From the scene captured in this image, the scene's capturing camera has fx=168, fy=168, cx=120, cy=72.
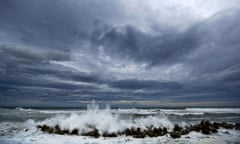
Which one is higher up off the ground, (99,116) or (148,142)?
(99,116)

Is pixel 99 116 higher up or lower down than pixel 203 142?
higher up

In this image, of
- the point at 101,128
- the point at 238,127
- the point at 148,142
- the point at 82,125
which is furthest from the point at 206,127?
the point at 82,125

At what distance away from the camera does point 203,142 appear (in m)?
8.80

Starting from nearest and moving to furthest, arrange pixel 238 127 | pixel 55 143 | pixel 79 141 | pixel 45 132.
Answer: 1. pixel 55 143
2. pixel 79 141
3. pixel 45 132
4. pixel 238 127

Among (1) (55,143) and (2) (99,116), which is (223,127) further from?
(1) (55,143)

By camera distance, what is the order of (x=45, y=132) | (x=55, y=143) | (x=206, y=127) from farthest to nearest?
(x=206, y=127), (x=45, y=132), (x=55, y=143)

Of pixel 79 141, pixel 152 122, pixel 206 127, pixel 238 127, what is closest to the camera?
pixel 79 141

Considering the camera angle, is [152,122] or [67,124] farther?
[152,122]

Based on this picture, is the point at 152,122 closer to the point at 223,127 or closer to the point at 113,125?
the point at 113,125

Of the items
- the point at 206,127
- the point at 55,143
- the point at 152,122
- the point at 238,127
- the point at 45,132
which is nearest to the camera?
the point at 55,143

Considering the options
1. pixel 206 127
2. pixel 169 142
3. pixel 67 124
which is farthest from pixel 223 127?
pixel 67 124

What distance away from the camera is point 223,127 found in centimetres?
1347

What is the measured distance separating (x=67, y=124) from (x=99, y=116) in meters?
2.33

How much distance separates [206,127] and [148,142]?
5.61 meters
